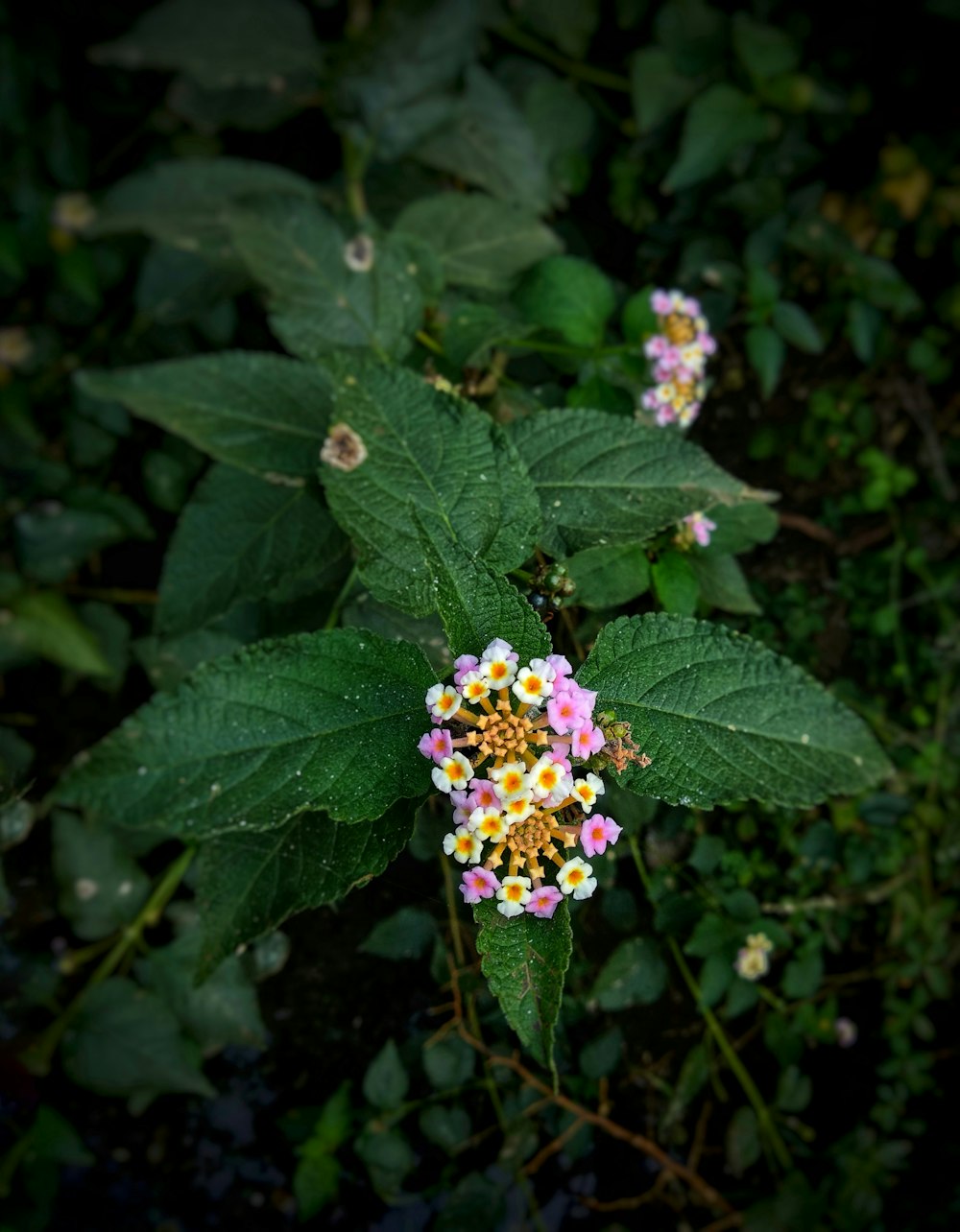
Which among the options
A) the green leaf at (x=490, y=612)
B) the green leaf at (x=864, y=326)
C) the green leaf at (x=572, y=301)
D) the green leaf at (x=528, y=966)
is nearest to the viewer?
the green leaf at (x=528, y=966)

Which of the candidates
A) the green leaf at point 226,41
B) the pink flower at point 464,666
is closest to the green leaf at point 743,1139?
the pink flower at point 464,666

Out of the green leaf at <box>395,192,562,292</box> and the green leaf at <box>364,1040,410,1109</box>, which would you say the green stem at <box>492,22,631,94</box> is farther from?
the green leaf at <box>364,1040,410,1109</box>

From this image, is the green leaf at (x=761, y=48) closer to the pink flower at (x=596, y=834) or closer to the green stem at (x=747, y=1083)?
the pink flower at (x=596, y=834)

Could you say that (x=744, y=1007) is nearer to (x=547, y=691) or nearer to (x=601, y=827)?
(x=601, y=827)

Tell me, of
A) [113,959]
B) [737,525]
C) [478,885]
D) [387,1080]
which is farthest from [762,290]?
[113,959]

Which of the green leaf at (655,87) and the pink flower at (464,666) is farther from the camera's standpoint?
the green leaf at (655,87)

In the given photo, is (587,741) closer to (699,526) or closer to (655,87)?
(699,526)
